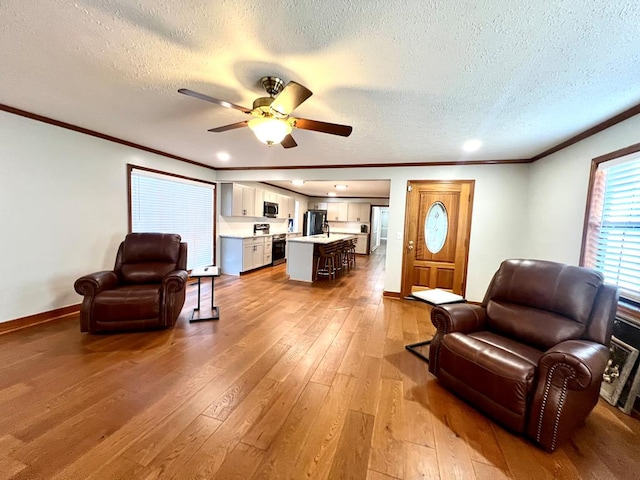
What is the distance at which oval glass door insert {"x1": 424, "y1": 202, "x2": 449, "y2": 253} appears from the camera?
4.40 metres

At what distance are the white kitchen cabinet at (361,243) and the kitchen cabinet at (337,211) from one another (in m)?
0.81

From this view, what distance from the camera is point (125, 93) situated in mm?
2262

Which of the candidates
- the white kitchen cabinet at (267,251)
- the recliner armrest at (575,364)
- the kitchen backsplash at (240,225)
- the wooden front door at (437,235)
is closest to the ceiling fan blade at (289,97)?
the recliner armrest at (575,364)

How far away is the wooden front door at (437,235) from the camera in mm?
4281

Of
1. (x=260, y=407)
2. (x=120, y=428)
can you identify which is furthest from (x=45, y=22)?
(x=260, y=407)

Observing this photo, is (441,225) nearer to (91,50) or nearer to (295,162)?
(295,162)

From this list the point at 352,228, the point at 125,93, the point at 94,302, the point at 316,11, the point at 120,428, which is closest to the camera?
the point at 316,11

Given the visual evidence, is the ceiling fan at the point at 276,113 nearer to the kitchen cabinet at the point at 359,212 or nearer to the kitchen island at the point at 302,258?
the kitchen island at the point at 302,258

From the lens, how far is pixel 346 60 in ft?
5.52

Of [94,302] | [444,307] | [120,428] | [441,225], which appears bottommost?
[120,428]

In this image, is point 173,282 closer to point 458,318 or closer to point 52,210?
point 52,210

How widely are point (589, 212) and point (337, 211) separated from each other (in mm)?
7430

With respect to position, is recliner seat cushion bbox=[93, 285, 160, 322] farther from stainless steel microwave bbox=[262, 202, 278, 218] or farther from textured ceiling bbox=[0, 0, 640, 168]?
stainless steel microwave bbox=[262, 202, 278, 218]

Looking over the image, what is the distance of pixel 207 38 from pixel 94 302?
2.78 metres
